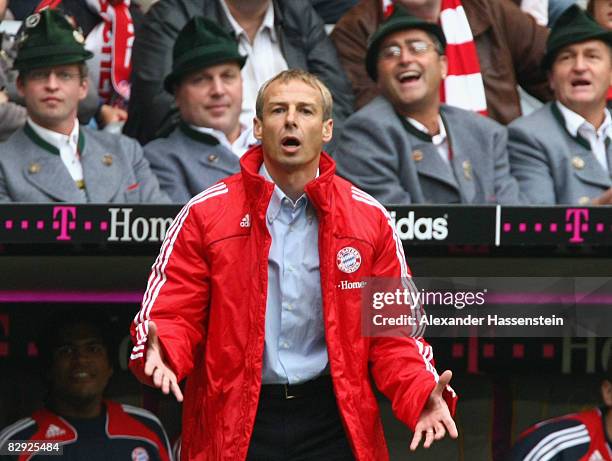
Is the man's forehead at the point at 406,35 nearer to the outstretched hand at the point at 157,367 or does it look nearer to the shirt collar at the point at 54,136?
the shirt collar at the point at 54,136

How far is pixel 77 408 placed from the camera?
5.32 meters

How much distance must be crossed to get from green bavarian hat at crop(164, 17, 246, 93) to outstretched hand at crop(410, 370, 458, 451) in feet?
7.61

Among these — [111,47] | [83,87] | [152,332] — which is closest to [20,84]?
[83,87]

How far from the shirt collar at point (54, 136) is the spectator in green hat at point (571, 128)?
1844 mm

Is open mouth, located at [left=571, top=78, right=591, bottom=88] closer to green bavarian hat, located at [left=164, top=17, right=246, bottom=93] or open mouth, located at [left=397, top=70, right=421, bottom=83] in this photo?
open mouth, located at [left=397, top=70, right=421, bottom=83]

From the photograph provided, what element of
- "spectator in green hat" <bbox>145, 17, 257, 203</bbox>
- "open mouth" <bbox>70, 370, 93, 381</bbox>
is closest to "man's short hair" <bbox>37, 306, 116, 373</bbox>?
"open mouth" <bbox>70, 370, 93, 381</bbox>

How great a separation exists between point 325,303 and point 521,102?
283 cm

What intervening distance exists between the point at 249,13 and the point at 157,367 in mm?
2774

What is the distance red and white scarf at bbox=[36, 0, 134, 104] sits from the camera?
6.01 metres

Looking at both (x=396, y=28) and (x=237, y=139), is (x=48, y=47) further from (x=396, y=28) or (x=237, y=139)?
(x=396, y=28)

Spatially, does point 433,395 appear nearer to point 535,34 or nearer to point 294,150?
point 294,150

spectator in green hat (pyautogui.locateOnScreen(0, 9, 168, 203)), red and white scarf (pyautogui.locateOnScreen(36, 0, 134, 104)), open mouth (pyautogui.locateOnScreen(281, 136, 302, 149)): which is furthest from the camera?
red and white scarf (pyautogui.locateOnScreen(36, 0, 134, 104))

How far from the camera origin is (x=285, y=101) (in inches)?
161

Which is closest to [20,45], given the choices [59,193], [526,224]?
[59,193]
